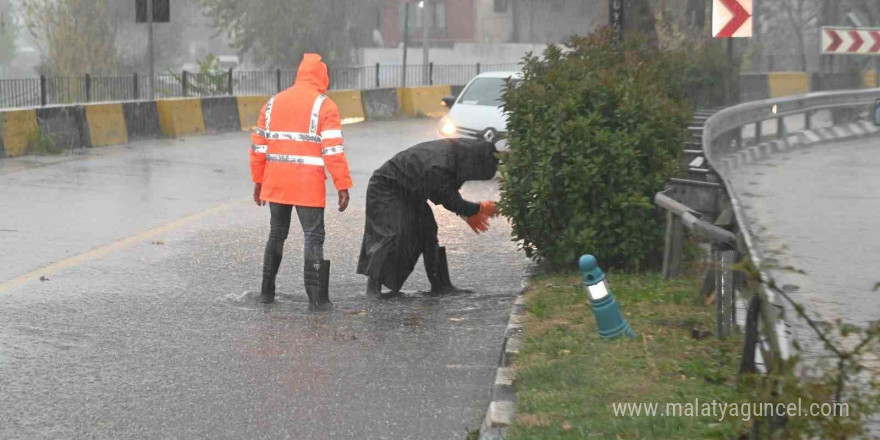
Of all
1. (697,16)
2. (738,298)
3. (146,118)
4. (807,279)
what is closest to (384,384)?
(738,298)

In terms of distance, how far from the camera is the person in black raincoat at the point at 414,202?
30.3 ft

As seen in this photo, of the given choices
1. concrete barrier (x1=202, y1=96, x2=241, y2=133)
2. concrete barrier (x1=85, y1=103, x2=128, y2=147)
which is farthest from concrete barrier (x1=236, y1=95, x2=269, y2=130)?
concrete barrier (x1=85, y1=103, x2=128, y2=147)

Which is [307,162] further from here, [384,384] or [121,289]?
[384,384]

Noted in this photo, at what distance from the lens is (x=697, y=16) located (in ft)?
83.9

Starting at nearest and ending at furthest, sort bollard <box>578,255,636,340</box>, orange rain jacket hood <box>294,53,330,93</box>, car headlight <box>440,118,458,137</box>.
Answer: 1. bollard <box>578,255,636,340</box>
2. orange rain jacket hood <box>294,53,330,93</box>
3. car headlight <box>440,118,458,137</box>

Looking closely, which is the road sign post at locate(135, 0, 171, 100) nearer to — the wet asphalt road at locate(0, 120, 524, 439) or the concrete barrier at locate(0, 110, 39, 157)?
Result: the concrete barrier at locate(0, 110, 39, 157)

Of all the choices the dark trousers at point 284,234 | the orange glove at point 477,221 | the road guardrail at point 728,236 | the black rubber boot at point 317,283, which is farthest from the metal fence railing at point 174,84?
the black rubber boot at point 317,283

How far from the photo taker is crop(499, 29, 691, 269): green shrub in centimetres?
935

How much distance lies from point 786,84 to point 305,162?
29929 millimetres

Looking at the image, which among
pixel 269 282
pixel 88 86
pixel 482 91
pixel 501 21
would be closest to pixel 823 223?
pixel 269 282

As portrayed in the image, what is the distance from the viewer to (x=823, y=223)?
1295 centimetres

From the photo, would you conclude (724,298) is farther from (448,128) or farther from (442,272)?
(448,128)

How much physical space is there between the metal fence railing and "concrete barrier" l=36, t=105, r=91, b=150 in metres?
2.09

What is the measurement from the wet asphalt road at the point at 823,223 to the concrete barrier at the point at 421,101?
13228 mm
